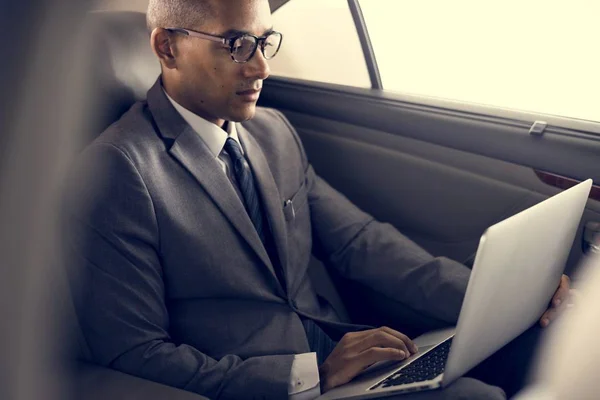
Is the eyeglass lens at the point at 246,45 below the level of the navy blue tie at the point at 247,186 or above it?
above

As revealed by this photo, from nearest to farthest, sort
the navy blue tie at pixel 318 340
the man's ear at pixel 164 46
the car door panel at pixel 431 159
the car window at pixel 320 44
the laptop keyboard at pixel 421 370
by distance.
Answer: the laptop keyboard at pixel 421 370 < the man's ear at pixel 164 46 < the navy blue tie at pixel 318 340 < the car door panel at pixel 431 159 < the car window at pixel 320 44

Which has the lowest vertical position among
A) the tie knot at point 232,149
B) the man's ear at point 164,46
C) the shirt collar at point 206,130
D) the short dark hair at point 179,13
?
the tie knot at point 232,149

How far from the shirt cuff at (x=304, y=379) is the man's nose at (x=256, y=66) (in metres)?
0.59

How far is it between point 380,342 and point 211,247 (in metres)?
0.39

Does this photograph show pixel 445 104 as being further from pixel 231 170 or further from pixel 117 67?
pixel 117 67

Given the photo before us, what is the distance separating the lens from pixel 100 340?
51.1 inches

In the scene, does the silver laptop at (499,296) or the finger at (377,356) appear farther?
the finger at (377,356)

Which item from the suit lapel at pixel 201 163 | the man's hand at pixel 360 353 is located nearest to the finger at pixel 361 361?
the man's hand at pixel 360 353

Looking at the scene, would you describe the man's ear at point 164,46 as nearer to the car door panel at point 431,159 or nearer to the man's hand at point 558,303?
the car door panel at point 431,159

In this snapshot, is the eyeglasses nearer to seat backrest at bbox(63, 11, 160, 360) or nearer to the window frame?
seat backrest at bbox(63, 11, 160, 360)

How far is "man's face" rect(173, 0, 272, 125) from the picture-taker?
1.48m

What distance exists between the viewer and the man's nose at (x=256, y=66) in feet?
4.97

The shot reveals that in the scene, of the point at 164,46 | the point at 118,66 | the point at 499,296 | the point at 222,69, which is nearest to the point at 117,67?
the point at 118,66

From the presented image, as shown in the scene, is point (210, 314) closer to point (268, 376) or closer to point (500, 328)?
point (268, 376)
